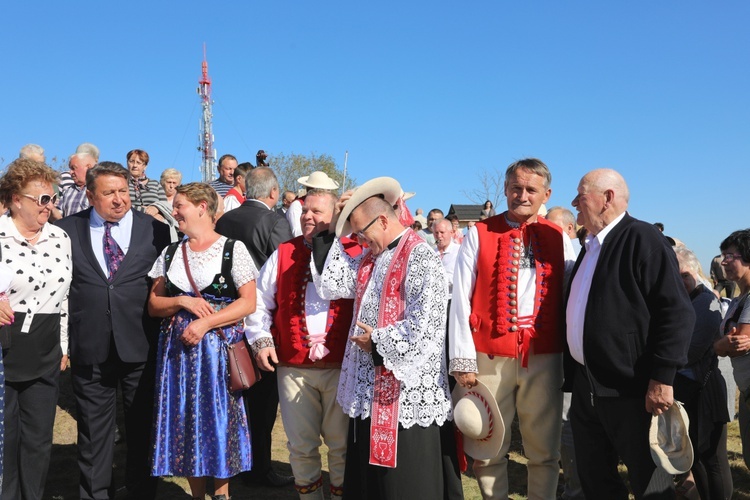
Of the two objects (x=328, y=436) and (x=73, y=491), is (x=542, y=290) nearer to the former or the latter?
(x=328, y=436)

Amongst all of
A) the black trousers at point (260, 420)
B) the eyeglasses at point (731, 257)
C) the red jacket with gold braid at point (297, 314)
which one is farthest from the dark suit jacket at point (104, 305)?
the eyeglasses at point (731, 257)

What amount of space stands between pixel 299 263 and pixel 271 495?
2.10 metres

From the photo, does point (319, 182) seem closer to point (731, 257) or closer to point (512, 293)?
point (512, 293)

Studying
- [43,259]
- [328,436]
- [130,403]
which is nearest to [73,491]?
[130,403]

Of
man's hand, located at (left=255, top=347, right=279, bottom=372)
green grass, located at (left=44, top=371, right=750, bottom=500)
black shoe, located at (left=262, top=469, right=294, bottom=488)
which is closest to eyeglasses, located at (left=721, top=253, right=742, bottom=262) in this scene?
green grass, located at (left=44, top=371, right=750, bottom=500)

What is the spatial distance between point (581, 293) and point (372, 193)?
131 cm

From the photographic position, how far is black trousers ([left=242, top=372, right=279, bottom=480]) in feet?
16.8

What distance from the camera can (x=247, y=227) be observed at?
5.13 metres

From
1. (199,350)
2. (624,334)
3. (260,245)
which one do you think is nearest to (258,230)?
(260,245)

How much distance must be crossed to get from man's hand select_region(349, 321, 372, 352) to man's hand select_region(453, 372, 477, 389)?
2.22ft

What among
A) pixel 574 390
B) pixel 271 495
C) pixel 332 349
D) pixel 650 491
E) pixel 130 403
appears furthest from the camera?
pixel 271 495

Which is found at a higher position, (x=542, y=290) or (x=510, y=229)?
(x=510, y=229)

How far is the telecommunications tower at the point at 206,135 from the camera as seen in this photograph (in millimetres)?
35900

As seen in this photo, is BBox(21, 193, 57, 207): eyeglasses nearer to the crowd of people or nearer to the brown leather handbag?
the crowd of people
